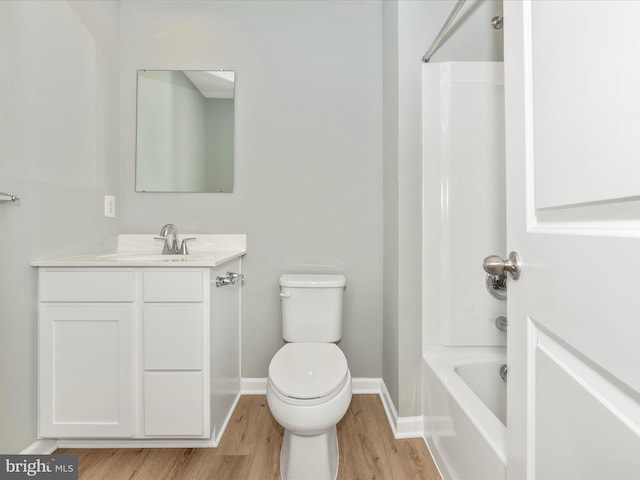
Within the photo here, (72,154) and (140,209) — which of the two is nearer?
(72,154)

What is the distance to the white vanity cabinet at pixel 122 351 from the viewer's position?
138 cm

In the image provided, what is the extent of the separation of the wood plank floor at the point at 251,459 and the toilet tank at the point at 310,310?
46 cm

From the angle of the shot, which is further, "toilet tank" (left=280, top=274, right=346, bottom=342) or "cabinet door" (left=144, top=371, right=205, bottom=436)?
"toilet tank" (left=280, top=274, right=346, bottom=342)

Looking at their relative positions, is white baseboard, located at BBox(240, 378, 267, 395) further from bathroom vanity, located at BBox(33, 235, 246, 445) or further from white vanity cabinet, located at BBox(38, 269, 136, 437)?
white vanity cabinet, located at BBox(38, 269, 136, 437)

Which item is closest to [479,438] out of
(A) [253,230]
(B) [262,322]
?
(B) [262,322]

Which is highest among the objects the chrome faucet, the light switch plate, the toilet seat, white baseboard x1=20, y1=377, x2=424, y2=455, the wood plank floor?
the light switch plate

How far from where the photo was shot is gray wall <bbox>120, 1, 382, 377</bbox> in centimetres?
201

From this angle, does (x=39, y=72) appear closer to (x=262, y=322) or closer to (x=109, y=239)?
(x=109, y=239)

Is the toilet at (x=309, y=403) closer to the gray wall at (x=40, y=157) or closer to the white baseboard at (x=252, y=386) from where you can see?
the white baseboard at (x=252, y=386)

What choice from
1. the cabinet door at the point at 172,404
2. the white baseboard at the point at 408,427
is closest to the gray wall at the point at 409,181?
the white baseboard at the point at 408,427

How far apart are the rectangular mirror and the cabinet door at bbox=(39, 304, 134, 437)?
902 millimetres

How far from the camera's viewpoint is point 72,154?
5.28 ft

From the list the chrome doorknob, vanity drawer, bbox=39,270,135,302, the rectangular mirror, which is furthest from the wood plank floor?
the rectangular mirror

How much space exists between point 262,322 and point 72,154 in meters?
1.33
